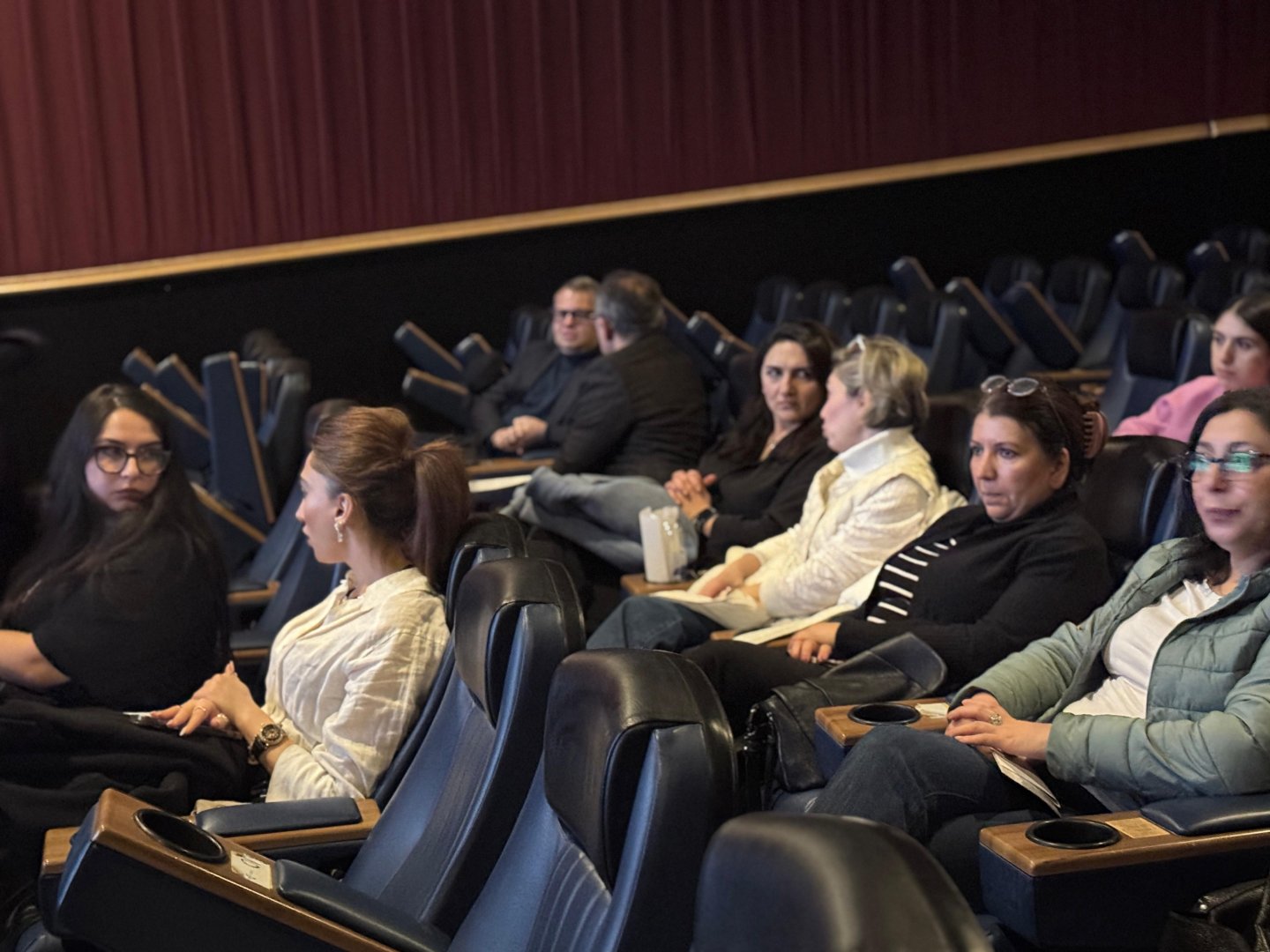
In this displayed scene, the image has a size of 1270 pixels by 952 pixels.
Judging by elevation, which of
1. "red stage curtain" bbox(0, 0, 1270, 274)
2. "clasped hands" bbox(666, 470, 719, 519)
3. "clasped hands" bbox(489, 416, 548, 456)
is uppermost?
"red stage curtain" bbox(0, 0, 1270, 274)

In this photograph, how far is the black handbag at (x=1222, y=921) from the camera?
1.52 meters

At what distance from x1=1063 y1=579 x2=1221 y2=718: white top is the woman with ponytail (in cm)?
86

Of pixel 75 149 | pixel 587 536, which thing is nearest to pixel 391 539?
pixel 587 536

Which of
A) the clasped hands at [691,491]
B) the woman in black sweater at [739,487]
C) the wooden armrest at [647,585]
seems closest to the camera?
the wooden armrest at [647,585]

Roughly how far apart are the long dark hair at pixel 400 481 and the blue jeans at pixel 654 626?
2.75 feet

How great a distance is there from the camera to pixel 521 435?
5.14 meters

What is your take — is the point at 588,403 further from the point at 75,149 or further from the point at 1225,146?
the point at 1225,146

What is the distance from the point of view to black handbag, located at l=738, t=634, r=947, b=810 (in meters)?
2.22

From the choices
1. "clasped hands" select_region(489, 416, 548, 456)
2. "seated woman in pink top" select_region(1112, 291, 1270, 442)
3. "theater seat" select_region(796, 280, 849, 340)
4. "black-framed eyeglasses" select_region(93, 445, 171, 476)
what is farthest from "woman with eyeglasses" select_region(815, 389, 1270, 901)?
"theater seat" select_region(796, 280, 849, 340)

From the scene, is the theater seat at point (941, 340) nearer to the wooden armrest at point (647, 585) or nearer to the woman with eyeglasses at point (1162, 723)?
the wooden armrest at point (647, 585)

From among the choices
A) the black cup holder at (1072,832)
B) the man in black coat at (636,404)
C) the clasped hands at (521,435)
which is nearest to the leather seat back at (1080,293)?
the clasped hands at (521,435)

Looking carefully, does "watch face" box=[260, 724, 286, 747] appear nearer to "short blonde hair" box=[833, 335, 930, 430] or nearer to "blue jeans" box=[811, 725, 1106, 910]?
"blue jeans" box=[811, 725, 1106, 910]

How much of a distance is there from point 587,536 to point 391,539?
1.64 metres

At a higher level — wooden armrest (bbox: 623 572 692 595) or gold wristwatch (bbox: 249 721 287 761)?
wooden armrest (bbox: 623 572 692 595)
